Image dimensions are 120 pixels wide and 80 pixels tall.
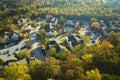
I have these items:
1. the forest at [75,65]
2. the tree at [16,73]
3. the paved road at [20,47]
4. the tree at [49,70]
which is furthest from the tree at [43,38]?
the tree at [16,73]

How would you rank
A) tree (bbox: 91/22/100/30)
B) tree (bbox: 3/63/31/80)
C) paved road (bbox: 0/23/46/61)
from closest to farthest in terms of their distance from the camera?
tree (bbox: 3/63/31/80)
paved road (bbox: 0/23/46/61)
tree (bbox: 91/22/100/30)

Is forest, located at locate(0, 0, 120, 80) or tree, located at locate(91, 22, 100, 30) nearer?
forest, located at locate(0, 0, 120, 80)

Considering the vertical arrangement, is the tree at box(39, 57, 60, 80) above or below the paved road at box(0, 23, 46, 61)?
above

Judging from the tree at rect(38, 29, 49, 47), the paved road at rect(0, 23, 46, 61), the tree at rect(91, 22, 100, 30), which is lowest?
the paved road at rect(0, 23, 46, 61)

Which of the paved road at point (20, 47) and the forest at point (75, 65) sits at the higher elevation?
the forest at point (75, 65)

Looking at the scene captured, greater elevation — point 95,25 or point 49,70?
point 49,70

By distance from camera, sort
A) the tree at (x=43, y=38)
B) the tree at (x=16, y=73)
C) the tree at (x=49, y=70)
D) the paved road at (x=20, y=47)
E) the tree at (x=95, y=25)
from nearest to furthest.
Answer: the tree at (x=16, y=73)
the tree at (x=49, y=70)
the paved road at (x=20, y=47)
the tree at (x=43, y=38)
the tree at (x=95, y=25)

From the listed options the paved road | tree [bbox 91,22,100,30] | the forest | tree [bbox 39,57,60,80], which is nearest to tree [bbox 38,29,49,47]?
the paved road

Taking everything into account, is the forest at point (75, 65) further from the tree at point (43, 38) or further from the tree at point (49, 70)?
the tree at point (43, 38)

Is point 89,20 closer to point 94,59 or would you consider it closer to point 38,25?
point 38,25

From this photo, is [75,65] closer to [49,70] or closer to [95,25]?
[49,70]

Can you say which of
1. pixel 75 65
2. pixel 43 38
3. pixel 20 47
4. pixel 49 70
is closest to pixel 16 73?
pixel 49 70

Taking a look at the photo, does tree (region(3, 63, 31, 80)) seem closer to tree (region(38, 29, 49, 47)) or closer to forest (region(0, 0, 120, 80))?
forest (region(0, 0, 120, 80))
